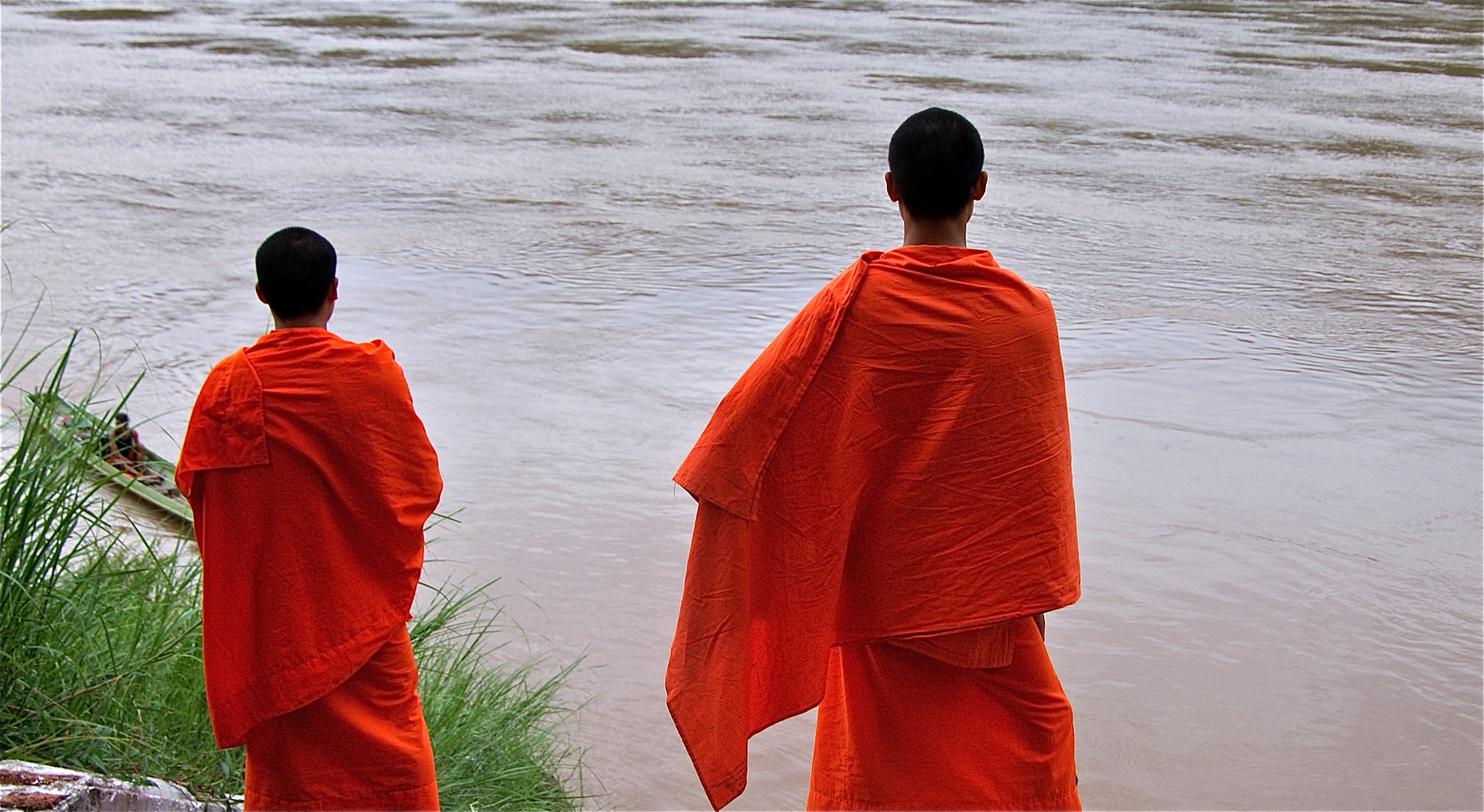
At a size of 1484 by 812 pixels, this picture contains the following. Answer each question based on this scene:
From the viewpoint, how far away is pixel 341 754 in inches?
116

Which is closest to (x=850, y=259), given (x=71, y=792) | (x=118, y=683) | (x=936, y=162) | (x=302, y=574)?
(x=118, y=683)

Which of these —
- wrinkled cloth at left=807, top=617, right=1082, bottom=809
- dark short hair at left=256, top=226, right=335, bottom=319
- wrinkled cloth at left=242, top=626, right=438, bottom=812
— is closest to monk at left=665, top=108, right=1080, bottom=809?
wrinkled cloth at left=807, top=617, right=1082, bottom=809

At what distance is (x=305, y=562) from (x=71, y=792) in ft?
1.95

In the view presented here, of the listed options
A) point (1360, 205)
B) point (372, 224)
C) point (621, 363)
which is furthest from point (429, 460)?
point (1360, 205)

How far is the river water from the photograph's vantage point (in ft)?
16.6

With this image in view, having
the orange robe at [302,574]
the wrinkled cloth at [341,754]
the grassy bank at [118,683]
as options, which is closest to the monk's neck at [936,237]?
the orange robe at [302,574]

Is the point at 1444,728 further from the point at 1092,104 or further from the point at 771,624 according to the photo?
the point at 1092,104

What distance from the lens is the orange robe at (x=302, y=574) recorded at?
2.91m

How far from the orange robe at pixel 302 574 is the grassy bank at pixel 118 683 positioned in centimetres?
49

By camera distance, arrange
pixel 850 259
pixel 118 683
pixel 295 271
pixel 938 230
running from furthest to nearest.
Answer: pixel 850 259
pixel 118 683
pixel 295 271
pixel 938 230

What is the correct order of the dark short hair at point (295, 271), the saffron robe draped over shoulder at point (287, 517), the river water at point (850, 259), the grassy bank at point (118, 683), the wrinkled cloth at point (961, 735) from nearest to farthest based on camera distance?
the wrinkled cloth at point (961, 735) < the saffron robe draped over shoulder at point (287, 517) < the dark short hair at point (295, 271) < the grassy bank at point (118, 683) < the river water at point (850, 259)

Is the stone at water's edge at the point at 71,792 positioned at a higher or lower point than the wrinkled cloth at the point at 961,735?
lower

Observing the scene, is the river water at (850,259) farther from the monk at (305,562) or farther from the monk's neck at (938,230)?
the monk's neck at (938,230)

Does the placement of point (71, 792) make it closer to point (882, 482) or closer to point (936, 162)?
point (882, 482)
